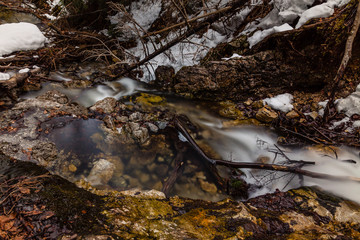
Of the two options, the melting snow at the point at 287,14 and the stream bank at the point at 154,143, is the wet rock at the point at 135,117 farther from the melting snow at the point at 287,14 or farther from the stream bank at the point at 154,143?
the melting snow at the point at 287,14

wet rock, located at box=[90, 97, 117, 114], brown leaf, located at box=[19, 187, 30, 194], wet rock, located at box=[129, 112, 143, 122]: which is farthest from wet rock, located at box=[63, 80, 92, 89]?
brown leaf, located at box=[19, 187, 30, 194]

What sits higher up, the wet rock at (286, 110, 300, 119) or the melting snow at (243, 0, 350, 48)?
the melting snow at (243, 0, 350, 48)

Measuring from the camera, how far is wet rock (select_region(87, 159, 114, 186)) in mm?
2930

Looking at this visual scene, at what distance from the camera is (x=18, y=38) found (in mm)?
5234

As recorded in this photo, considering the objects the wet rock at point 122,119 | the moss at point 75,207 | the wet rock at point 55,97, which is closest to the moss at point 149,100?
the wet rock at point 122,119

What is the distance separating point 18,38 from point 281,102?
8034 mm

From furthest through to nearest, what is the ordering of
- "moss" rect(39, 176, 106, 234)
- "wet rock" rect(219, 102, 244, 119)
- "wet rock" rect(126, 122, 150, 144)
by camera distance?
"wet rock" rect(219, 102, 244, 119) < "wet rock" rect(126, 122, 150, 144) < "moss" rect(39, 176, 106, 234)

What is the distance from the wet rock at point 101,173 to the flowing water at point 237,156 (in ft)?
0.36

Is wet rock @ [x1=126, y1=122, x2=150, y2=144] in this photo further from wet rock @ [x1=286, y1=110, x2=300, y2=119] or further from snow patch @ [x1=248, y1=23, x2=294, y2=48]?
snow patch @ [x1=248, y1=23, x2=294, y2=48]

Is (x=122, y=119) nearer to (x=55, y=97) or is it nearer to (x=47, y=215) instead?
(x=55, y=97)

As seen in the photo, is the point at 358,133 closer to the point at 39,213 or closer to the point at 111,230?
the point at 111,230

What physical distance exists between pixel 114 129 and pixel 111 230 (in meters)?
2.59

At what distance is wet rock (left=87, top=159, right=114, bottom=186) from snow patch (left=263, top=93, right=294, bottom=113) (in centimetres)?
422

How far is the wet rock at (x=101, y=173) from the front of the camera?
2930 millimetres
